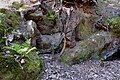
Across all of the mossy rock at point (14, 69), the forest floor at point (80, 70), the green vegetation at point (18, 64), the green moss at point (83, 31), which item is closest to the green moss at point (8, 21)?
the green vegetation at point (18, 64)

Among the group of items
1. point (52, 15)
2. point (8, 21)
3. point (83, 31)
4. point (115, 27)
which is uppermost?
point (8, 21)

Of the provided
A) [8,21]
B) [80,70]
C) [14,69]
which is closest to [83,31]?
[80,70]

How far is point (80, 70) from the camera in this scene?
203 inches

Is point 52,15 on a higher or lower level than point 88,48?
higher

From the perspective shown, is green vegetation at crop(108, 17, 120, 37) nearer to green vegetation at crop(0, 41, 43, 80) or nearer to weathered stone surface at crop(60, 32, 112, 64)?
weathered stone surface at crop(60, 32, 112, 64)

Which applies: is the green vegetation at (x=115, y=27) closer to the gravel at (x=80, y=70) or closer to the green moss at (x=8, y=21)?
A: the gravel at (x=80, y=70)

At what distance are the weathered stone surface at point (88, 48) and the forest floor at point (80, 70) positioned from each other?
177 millimetres

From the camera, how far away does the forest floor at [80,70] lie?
4699 millimetres

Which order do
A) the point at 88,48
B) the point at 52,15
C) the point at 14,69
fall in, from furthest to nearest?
the point at 52,15, the point at 88,48, the point at 14,69

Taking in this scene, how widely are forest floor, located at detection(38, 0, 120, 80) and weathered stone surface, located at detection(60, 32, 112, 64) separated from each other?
177mm

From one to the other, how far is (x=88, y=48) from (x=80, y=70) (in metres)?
0.98

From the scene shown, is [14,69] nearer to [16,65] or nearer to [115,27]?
[16,65]

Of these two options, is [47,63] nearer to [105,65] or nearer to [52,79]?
[52,79]

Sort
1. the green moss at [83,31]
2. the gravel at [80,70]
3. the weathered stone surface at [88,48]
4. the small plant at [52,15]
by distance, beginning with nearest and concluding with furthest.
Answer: the gravel at [80,70] < the weathered stone surface at [88,48] < the small plant at [52,15] < the green moss at [83,31]
